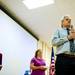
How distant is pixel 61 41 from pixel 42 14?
3.03 m

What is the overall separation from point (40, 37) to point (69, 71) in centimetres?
460

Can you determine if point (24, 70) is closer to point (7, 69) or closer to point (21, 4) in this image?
point (7, 69)

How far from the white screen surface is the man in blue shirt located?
100 inches

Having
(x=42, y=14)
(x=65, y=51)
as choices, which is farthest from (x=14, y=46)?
(x=65, y=51)

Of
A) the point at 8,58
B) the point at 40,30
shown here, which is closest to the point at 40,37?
the point at 40,30

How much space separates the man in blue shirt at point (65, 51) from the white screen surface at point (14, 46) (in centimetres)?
254

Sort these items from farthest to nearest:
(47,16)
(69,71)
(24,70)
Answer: (24,70)
(47,16)
(69,71)

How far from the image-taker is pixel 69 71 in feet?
7.23

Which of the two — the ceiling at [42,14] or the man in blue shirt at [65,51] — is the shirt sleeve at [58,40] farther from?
the ceiling at [42,14]

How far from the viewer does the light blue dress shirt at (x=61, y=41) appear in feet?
7.48

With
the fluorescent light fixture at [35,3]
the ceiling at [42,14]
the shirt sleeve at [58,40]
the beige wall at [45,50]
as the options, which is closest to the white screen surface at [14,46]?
the ceiling at [42,14]

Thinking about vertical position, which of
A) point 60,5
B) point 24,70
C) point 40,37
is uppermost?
point 60,5

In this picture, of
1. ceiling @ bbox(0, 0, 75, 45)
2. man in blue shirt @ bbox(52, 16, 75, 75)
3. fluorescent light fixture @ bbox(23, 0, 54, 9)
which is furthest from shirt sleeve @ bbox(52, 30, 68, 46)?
fluorescent light fixture @ bbox(23, 0, 54, 9)

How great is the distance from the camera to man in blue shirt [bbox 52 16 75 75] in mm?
2207
